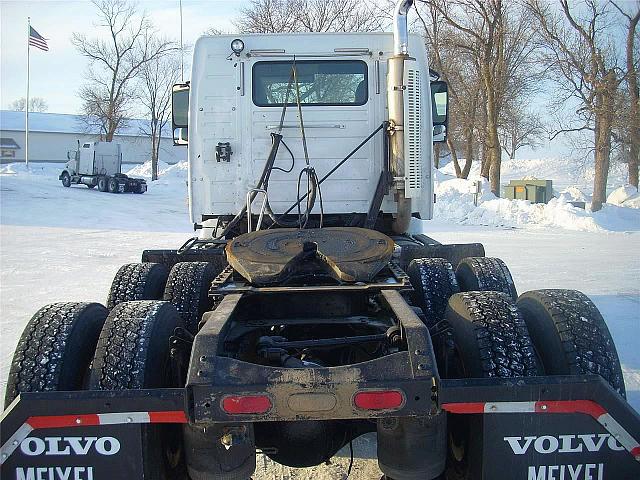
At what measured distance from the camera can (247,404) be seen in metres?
2.48

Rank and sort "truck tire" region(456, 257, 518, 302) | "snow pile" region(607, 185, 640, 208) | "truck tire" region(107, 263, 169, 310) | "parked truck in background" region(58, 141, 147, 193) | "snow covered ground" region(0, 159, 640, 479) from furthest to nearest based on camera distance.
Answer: "parked truck in background" region(58, 141, 147, 193) < "snow pile" region(607, 185, 640, 208) < "snow covered ground" region(0, 159, 640, 479) < "truck tire" region(107, 263, 169, 310) < "truck tire" region(456, 257, 518, 302)

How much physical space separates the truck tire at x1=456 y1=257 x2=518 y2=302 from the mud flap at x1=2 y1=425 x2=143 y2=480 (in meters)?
2.68

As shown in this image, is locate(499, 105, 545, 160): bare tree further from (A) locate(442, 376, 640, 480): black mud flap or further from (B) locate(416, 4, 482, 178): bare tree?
(A) locate(442, 376, 640, 480): black mud flap

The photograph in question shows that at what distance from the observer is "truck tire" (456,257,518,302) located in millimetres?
4438

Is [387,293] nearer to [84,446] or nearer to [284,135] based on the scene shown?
[84,446]

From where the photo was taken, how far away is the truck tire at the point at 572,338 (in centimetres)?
292

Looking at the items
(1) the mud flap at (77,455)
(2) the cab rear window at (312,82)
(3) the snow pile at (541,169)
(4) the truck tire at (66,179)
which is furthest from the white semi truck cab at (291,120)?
(3) the snow pile at (541,169)

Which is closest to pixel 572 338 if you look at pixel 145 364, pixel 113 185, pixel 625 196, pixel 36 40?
pixel 145 364

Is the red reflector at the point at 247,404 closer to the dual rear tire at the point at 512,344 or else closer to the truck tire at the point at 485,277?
the dual rear tire at the point at 512,344

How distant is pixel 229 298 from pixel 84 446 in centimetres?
108

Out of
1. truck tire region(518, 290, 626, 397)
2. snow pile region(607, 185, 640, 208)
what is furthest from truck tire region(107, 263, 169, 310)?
snow pile region(607, 185, 640, 208)

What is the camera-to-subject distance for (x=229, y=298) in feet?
11.2

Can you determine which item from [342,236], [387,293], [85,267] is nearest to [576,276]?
[342,236]

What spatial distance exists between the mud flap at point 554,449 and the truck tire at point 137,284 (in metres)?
2.88
